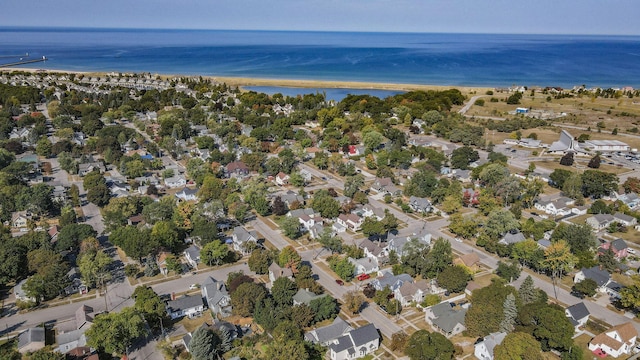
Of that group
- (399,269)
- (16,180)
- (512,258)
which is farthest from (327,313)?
(16,180)

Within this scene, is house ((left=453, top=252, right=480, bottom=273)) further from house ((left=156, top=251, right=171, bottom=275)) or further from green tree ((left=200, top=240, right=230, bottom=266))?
house ((left=156, top=251, right=171, bottom=275))

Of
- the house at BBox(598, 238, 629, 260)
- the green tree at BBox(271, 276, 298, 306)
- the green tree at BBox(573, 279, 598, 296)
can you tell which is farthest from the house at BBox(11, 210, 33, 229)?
the house at BBox(598, 238, 629, 260)

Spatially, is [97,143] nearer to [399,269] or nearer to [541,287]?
[399,269]

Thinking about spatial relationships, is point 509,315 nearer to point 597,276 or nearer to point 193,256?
point 597,276

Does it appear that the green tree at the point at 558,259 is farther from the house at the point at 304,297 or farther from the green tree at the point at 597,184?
the green tree at the point at 597,184

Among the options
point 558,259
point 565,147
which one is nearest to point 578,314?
point 558,259

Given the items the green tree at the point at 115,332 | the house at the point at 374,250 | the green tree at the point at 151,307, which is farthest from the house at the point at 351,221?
the green tree at the point at 115,332
